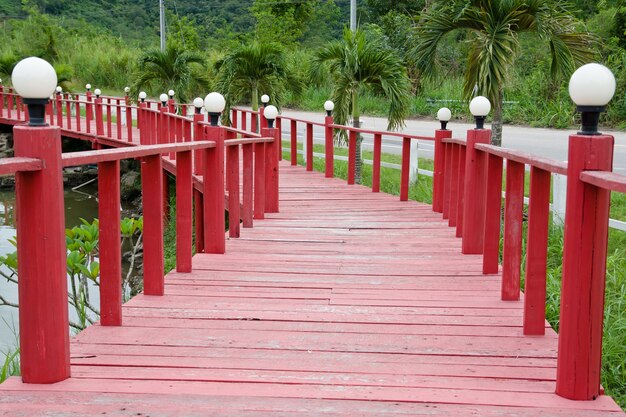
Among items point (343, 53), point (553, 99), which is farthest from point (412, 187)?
point (553, 99)

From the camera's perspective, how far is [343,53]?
43.0 feet

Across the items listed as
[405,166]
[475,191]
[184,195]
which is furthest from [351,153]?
[184,195]

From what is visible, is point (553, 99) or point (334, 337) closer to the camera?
point (334, 337)

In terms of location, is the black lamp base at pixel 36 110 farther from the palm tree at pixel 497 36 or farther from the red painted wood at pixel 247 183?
the palm tree at pixel 497 36

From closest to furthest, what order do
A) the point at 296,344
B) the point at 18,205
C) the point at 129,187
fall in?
the point at 18,205 < the point at 296,344 < the point at 129,187

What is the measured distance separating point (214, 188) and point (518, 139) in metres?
12.8

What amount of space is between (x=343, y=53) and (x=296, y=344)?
988 cm

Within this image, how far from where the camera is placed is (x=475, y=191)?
560 centimetres

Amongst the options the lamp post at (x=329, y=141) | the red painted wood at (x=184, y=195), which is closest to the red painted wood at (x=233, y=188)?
the red painted wood at (x=184, y=195)

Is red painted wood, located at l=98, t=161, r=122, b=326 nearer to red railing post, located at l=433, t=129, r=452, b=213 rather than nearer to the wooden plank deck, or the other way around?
the wooden plank deck

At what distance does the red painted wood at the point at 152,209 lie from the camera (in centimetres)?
434

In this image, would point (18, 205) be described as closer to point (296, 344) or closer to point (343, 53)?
point (296, 344)

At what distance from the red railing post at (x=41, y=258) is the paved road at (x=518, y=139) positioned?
10.7 meters

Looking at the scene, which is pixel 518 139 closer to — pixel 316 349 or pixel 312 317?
pixel 312 317
